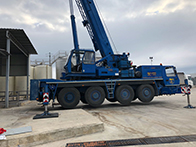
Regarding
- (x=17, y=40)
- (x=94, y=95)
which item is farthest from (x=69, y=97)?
(x=17, y=40)

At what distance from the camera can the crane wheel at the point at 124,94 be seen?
8.82 m

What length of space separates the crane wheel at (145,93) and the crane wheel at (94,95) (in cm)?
247

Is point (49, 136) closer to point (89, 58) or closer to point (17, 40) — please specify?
point (89, 58)

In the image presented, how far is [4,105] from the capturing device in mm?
9352

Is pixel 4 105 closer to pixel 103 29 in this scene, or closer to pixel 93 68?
pixel 93 68

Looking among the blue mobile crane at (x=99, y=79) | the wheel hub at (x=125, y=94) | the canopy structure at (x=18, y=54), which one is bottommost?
the wheel hub at (x=125, y=94)

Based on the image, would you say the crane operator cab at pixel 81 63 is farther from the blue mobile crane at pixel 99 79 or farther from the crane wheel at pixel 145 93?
the crane wheel at pixel 145 93

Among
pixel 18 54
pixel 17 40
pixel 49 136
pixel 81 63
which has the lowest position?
pixel 49 136

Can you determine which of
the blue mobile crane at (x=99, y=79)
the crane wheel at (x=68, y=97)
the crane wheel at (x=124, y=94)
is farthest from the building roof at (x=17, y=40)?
the crane wheel at (x=124, y=94)

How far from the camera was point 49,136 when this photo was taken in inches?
133

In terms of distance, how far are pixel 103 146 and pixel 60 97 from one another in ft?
17.3

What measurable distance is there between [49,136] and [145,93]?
7297mm

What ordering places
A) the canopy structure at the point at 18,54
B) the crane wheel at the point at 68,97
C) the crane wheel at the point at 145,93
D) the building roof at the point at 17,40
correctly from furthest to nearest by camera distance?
the canopy structure at the point at 18,54 → the building roof at the point at 17,40 → the crane wheel at the point at 145,93 → the crane wheel at the point at 68,97

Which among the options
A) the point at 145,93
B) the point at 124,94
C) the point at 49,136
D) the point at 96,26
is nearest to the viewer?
the point at 49,136
